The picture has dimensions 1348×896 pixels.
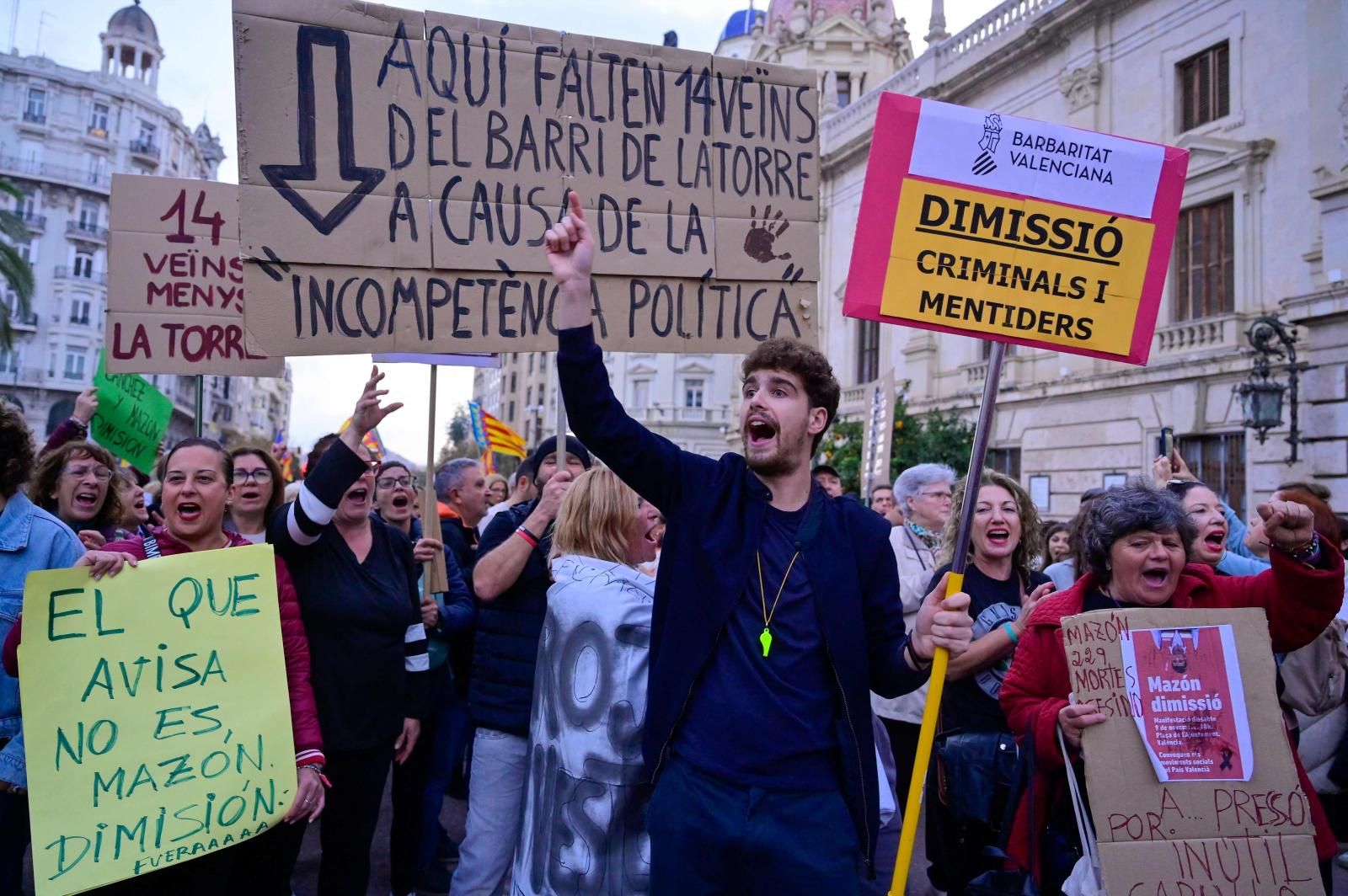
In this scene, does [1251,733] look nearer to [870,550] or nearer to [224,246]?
[870,550]

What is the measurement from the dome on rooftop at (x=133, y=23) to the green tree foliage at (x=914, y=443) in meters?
66.1

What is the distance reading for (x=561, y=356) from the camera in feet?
8.20

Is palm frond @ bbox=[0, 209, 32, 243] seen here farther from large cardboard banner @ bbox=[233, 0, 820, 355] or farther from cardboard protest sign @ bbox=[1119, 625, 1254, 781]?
cardboard protest sign @ bbox=[1119, 625, 1254, 781]

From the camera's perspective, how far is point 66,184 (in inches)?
2281

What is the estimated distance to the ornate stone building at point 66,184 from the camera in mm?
55906

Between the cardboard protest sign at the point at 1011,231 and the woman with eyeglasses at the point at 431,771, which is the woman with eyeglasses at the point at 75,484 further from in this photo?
the cardboard protest sign at the point at 1011,231

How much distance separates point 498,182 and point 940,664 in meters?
2.30

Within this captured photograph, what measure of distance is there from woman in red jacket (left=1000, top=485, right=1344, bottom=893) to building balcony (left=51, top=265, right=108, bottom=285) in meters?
64.9

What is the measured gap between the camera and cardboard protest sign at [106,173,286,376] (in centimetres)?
459

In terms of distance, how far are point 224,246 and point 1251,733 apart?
4.68 m

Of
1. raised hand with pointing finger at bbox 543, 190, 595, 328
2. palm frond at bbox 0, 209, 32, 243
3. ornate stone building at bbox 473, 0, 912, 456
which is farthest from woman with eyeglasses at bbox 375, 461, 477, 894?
palm frond at bbox 0, 209, 32, 243

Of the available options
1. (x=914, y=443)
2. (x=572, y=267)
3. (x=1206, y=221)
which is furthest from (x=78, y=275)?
(x=572, y=267)

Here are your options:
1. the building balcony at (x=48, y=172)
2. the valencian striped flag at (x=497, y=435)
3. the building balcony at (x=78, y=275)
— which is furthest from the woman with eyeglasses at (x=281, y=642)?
the building balcony at (x=48, y=172)

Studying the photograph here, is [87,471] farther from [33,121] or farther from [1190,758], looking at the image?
[33,121]
